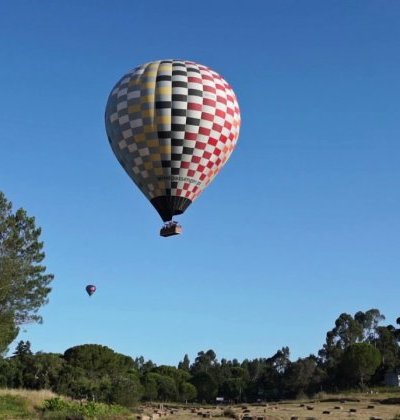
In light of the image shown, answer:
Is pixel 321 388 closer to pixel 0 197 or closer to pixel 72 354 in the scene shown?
pixel 72 354

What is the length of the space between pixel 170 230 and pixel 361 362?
6418cm

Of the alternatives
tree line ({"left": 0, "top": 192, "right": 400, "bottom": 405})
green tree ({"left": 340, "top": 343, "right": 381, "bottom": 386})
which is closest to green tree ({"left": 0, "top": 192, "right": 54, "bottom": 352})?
tree line ({"left": 0, "top": 192, "right": 400, "bottom": 405})

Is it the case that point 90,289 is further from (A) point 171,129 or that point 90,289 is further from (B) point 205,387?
(B) point 205,387

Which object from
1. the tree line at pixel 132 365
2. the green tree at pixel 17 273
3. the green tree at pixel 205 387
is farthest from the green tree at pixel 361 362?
the green tree at pixel 17 273

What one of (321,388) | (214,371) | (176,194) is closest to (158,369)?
(214,371)

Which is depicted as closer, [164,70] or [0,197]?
[164,70]

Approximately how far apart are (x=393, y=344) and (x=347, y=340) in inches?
538

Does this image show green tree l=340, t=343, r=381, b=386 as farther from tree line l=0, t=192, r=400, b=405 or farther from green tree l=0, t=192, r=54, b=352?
green tree l=0, t=192, r=54, b=352

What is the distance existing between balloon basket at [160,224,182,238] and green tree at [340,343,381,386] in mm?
63746

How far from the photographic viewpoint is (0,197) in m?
46.1

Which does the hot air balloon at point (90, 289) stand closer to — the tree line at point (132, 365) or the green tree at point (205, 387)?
the tree line at point (132, 365)

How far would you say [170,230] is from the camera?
35.1 m

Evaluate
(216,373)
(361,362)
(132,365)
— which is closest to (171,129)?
(361,362)

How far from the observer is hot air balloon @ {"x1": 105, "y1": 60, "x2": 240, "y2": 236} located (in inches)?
1378
